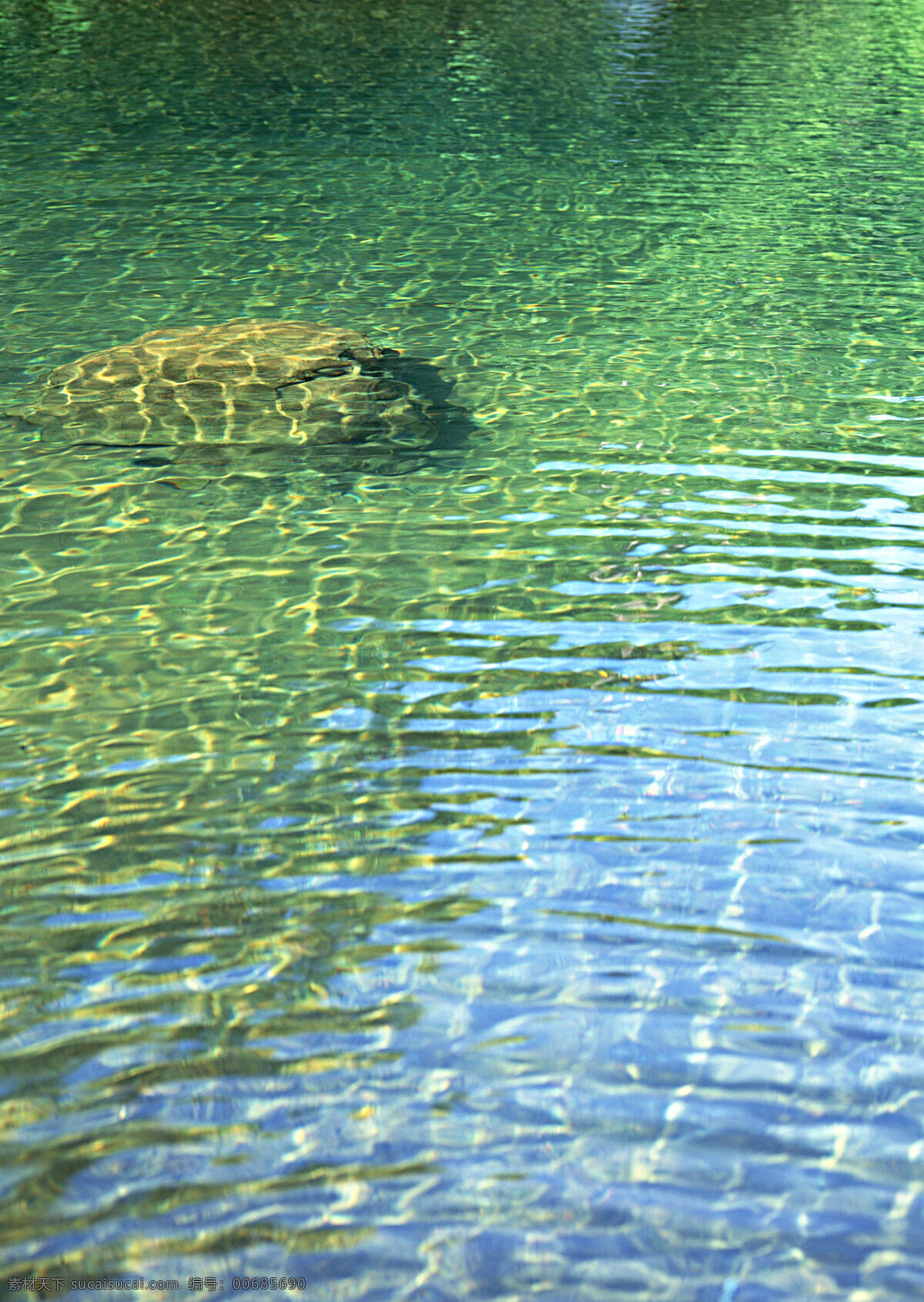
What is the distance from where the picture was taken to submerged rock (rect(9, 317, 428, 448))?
6.11 metres

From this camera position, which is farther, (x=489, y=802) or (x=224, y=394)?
(x=224, y=394)

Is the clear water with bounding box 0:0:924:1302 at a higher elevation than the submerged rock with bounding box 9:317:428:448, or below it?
below

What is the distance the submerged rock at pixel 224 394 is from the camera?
6.11 m

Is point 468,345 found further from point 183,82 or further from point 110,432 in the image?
point 183,82

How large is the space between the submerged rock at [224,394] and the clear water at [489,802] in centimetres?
29

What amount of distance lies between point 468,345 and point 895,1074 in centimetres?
557

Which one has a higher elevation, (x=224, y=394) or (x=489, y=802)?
(x=224, y=394)

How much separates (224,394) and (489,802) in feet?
11.8

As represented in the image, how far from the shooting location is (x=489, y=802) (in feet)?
12.0

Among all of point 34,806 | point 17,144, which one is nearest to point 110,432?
point 34,806

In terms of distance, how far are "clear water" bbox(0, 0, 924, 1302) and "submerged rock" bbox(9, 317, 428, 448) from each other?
0.29 m

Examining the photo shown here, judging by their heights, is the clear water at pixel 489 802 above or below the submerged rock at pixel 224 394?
below

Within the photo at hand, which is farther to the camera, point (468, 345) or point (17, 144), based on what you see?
point (17, 144)

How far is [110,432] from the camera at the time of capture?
239 inches
